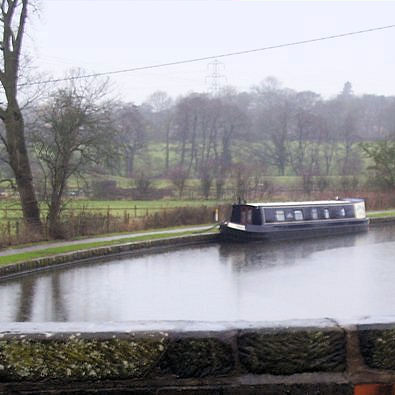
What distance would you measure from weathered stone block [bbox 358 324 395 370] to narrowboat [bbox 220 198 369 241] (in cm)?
2314

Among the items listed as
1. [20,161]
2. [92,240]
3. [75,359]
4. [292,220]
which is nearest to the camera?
[75,359]

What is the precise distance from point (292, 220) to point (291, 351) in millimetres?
25405

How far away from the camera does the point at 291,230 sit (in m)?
26.8

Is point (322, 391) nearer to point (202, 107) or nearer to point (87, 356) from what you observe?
point (87, 356)

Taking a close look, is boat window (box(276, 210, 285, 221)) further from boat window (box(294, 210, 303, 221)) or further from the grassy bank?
the grassy bank

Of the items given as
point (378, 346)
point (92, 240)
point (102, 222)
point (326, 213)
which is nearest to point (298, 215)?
point (326, 213)

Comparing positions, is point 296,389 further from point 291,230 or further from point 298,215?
point 298,215

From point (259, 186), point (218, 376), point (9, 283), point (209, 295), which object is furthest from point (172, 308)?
point (259, 186)

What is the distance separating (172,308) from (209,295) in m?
1.81

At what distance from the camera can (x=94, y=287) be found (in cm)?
1588

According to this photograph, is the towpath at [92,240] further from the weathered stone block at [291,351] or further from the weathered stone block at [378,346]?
the weathered stone block at [378,346]

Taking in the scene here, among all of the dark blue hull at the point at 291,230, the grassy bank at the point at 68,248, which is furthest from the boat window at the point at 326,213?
the grassy bank at the point at 68,248

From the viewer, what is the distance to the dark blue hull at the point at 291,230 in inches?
1000

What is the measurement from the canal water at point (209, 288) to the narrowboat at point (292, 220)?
267 cm
